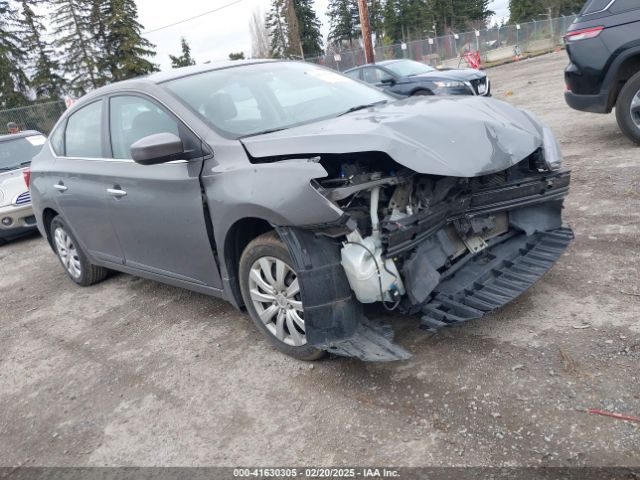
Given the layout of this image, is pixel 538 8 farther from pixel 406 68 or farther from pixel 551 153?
pixel 551 153

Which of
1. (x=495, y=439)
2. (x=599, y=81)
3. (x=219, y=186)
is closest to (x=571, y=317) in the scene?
(x=495, y=439)

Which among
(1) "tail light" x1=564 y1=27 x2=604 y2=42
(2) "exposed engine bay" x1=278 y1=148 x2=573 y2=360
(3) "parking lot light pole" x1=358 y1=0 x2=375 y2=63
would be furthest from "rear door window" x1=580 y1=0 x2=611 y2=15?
(3) "parking lot light pole" x1=358 y1=0 x2=375 y2=63

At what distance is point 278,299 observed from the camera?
320 cm

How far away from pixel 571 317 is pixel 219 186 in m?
2.18

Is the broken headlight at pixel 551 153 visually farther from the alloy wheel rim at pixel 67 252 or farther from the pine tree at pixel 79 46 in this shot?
the pine tree at pixel 79 46

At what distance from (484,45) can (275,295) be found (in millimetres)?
36585

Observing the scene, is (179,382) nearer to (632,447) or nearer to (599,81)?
(632,447)

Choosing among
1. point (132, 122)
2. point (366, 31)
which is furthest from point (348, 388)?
point (366, 31)

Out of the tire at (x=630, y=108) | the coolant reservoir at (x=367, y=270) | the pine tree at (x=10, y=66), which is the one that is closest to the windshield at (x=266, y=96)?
the coolant reservoir at (x=367, y=270)

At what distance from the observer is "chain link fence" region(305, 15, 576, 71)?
34.8m

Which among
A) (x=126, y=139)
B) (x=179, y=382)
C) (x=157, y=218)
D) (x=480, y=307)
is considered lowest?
(x=179, y=382)

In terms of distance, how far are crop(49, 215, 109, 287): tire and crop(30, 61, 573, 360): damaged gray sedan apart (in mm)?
1074

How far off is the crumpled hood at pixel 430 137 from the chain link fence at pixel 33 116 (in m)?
22.1

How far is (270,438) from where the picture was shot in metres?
2.65
